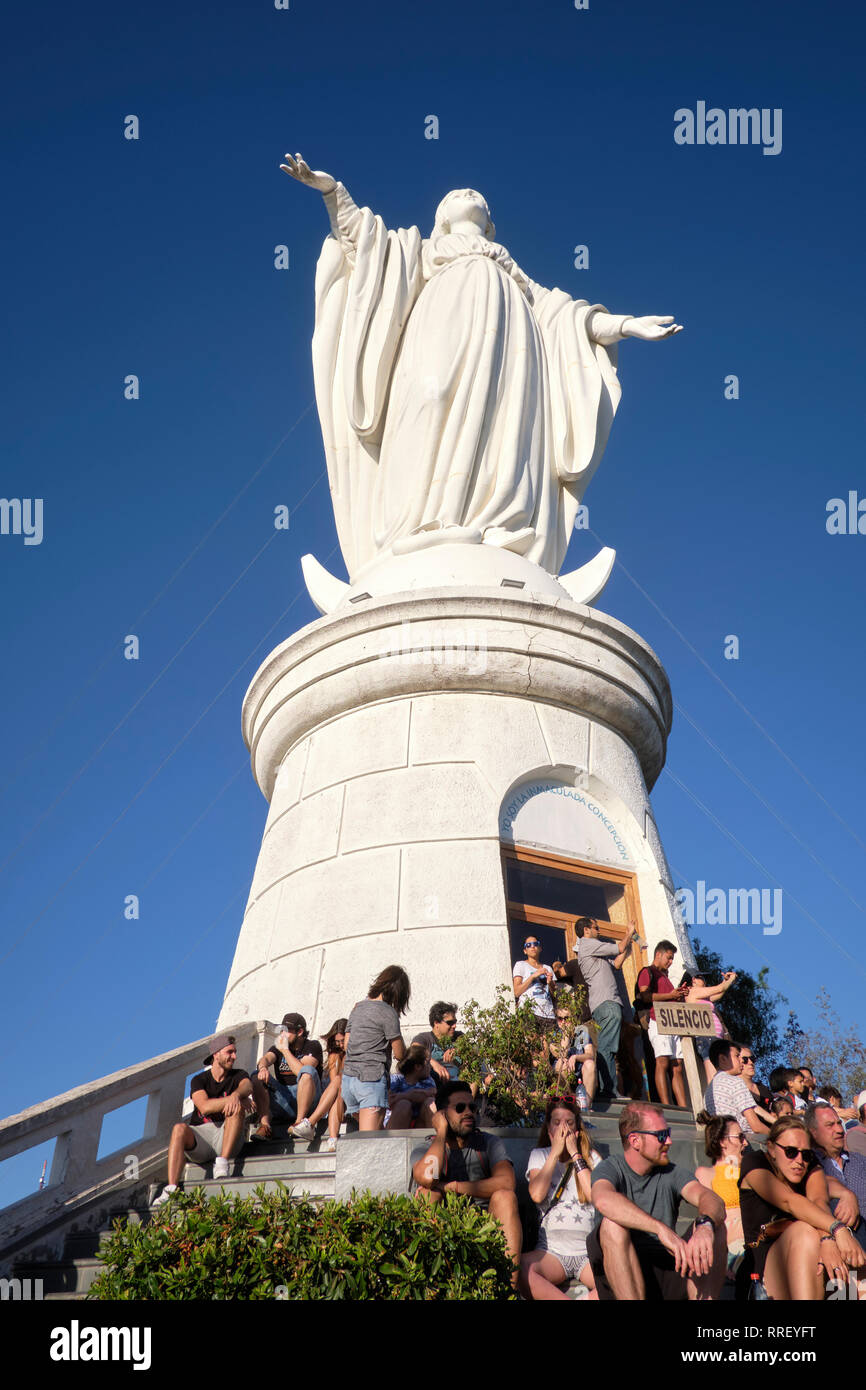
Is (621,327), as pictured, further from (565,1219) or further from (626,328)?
(565,1219)

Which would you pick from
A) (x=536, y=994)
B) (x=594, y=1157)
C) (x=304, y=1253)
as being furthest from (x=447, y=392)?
(x=304, y=1253)

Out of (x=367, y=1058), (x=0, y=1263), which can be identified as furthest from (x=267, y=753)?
(x=0, y=1263)

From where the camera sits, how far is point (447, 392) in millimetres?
13797

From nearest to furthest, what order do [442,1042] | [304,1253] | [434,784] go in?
[304,1253], [442,1042], [434,784]

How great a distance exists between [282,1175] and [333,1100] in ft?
2.82

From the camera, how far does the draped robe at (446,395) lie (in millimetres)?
13570

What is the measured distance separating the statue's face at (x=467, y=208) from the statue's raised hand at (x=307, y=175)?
308 cm

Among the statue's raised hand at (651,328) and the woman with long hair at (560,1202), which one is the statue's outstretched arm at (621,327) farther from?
the woman with long hair at (560,1202)

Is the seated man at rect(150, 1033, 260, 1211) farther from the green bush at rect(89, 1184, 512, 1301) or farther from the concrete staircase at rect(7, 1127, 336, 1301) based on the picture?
the green bush at rect(89, 1184, 512, 1301)

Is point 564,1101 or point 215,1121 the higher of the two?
point 564,1101

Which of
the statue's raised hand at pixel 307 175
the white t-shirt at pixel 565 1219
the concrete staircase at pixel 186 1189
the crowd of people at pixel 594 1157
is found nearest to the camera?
the crowd of people at pixel 594 1157

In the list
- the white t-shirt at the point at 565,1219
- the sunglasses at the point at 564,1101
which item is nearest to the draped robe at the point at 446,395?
the sunglasses at the point at 564,1101

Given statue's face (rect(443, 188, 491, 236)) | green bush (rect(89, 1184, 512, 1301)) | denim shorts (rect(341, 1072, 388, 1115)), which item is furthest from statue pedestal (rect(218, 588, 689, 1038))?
statue's face (rect(443, 188, 491, 236))

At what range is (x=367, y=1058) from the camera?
261 inches
